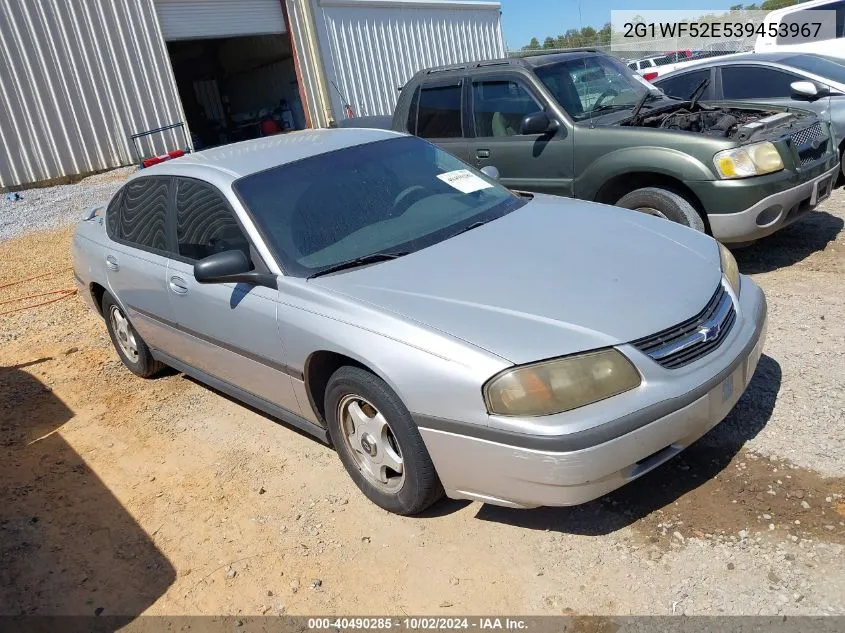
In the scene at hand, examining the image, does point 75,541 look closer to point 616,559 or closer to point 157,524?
point 157,524

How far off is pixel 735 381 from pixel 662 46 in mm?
26486

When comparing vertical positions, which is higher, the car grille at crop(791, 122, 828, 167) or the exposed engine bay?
the exposed engine bay

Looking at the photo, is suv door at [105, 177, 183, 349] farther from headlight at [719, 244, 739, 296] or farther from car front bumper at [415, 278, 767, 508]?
headlight at [719, 244, 739, 296]

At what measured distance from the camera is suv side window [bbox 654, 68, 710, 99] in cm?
810

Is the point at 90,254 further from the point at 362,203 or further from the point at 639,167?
the point at 639,167

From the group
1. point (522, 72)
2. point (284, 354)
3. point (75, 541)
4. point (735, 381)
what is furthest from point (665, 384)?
point (522, 72)

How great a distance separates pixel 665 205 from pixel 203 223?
11.2ft

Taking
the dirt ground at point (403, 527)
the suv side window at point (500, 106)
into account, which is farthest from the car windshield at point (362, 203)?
the suv side window at point (500, 106)

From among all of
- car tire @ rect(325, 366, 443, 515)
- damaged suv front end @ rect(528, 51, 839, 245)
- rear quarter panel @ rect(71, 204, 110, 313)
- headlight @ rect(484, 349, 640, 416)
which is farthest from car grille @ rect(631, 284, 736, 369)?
rear quarter panel @ rect(71, 204, 110, 313)

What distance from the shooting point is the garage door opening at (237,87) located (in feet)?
70.3

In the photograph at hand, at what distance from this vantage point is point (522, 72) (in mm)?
6301

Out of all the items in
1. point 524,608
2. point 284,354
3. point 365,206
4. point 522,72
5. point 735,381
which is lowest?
point 524,608

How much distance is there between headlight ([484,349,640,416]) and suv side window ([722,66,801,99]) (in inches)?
249

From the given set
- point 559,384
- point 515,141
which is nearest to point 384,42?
point 515,141
